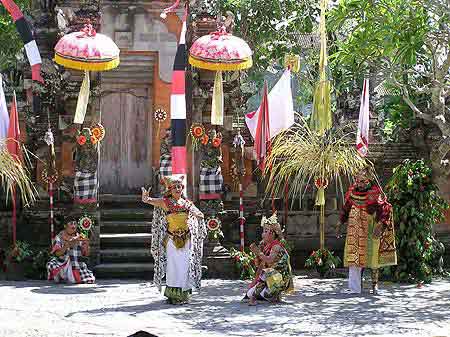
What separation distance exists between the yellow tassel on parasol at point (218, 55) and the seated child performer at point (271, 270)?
2.83 m

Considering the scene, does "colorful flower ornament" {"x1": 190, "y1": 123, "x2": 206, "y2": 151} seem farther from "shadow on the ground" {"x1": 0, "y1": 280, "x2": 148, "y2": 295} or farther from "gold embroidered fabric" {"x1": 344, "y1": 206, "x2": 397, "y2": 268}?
"gold embroidered fabric" {"x1": 344, "y1": 206, "x2": 397, "y2": 268}

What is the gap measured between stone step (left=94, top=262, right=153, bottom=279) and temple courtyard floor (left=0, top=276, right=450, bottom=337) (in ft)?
1.75

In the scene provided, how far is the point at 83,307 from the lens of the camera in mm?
9695

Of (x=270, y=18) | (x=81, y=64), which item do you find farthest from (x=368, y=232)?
(x=270, y=18)

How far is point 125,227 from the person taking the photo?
44.9 ft

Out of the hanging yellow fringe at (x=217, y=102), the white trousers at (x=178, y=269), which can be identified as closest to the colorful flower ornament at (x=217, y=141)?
the hanging yellow fringe at (x=217, y=102)

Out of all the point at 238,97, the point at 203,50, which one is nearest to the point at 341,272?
the point at 238,97

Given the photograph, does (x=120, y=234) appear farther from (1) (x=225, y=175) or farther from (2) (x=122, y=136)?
(2) (x=122, y=136)

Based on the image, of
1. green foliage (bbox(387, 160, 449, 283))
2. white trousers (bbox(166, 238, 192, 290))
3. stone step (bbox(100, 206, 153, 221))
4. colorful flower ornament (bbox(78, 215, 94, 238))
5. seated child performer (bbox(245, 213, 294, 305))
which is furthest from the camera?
stone step (bbox(100, 206, 153, 221))

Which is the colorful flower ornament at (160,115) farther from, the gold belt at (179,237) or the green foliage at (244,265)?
the gold belt at (179,237)

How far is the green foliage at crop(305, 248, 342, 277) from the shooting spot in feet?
41.9

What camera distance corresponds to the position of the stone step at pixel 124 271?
12500 millimetres

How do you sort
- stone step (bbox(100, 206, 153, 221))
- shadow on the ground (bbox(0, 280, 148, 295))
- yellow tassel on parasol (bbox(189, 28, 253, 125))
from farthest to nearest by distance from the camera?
stone step (bbox(100, 206, 153, 221)) < yellow tassel on parasol (bbox(189, 28, 253, 125)) < shadow on the ground (bbox(0, 280, 148, 295))

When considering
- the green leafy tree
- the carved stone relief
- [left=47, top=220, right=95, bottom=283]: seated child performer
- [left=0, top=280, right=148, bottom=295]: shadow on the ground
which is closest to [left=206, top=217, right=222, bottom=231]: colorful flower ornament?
[left=0, top=280, right=148, bottom=295]: shadow on the ground
